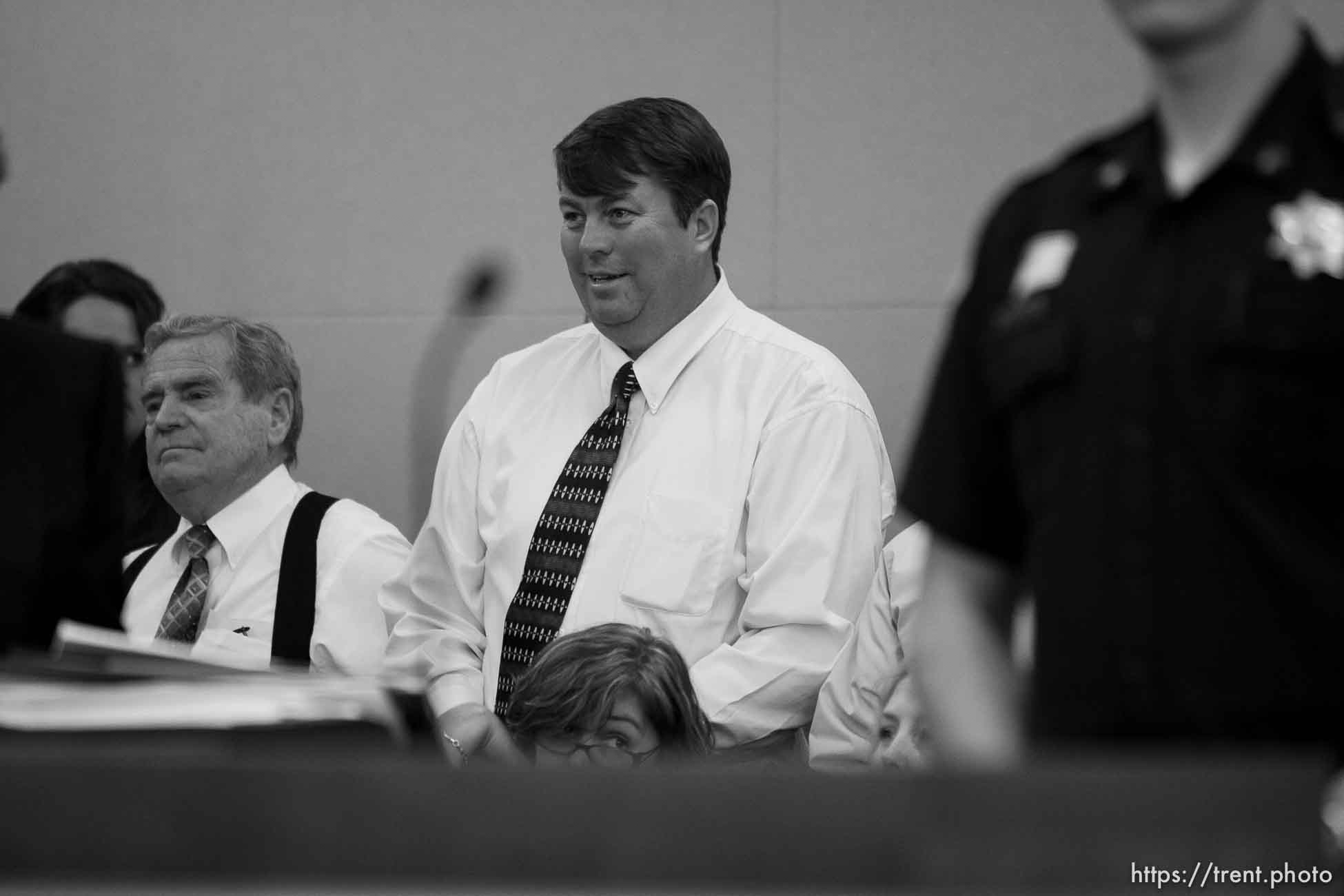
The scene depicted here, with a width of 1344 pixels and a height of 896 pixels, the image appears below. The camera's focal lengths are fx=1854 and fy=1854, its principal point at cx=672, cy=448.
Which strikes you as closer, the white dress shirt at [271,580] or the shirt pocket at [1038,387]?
the shirt pocket at [1038,387]

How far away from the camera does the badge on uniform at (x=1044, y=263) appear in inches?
52.1

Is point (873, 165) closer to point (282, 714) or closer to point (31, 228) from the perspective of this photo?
point (31, 228)

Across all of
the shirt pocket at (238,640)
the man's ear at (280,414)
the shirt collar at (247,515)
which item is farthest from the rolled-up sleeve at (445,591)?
the man's ear at (280,414)

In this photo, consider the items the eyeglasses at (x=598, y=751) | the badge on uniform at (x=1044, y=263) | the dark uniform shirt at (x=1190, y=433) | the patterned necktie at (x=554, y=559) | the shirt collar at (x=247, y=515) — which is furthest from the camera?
the shirt collar at (x=247, y=515)

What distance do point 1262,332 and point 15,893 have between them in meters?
0.82

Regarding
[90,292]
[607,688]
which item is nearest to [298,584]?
[607,688]

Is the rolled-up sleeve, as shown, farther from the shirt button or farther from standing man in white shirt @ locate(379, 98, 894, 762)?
the shirt button

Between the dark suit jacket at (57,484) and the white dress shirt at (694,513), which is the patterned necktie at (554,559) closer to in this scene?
the white dress shirt at (694,513)

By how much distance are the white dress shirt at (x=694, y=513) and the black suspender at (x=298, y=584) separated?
154mm

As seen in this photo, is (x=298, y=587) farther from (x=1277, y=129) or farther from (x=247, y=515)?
(x=1277, y=129)

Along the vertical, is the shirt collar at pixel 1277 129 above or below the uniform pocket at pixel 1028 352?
above

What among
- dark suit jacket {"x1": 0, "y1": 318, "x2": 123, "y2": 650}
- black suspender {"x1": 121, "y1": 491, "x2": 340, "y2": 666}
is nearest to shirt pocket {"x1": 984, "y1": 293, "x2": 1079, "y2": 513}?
dark suit jacket {"x1": 0, "y1": 318, "x2": 123, "y2": 650}

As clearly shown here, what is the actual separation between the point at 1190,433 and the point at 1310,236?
6.0 inches

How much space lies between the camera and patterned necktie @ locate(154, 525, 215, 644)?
3.35 meters
